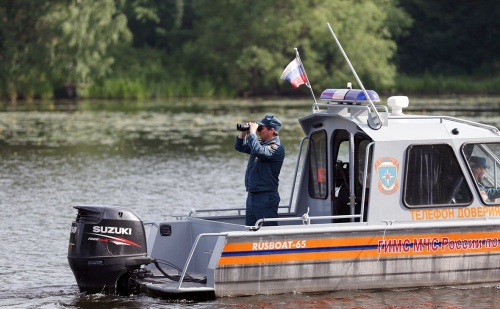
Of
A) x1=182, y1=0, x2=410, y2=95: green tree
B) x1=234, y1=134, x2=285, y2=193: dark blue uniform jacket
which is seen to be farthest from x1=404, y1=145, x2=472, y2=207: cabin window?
x1=182, y1=0, x2=410, y2=95: green tree

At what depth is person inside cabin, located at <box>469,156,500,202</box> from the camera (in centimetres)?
1292

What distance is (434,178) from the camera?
42.0ft

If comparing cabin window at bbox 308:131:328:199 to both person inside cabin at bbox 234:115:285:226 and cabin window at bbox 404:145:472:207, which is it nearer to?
person inside cabin at bbox 234:115:285:226

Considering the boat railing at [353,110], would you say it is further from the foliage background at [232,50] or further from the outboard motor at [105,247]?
the foliage background at [232,50]

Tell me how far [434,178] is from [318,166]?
4.66ft

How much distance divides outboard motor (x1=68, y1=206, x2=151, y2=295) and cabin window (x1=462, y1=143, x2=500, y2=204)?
3.79m

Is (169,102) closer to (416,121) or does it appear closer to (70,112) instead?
(70,112)

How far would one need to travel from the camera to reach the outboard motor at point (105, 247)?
12125mm

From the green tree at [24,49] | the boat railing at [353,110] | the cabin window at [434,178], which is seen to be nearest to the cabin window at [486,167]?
the cabin window at [434,178]

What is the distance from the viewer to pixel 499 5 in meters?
75.8

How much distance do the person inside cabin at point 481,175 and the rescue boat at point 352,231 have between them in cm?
2

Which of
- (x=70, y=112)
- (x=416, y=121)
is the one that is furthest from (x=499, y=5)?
(x=416, y=121)

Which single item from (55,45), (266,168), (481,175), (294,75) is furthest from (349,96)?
(55,45)

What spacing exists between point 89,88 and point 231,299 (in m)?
49.2
